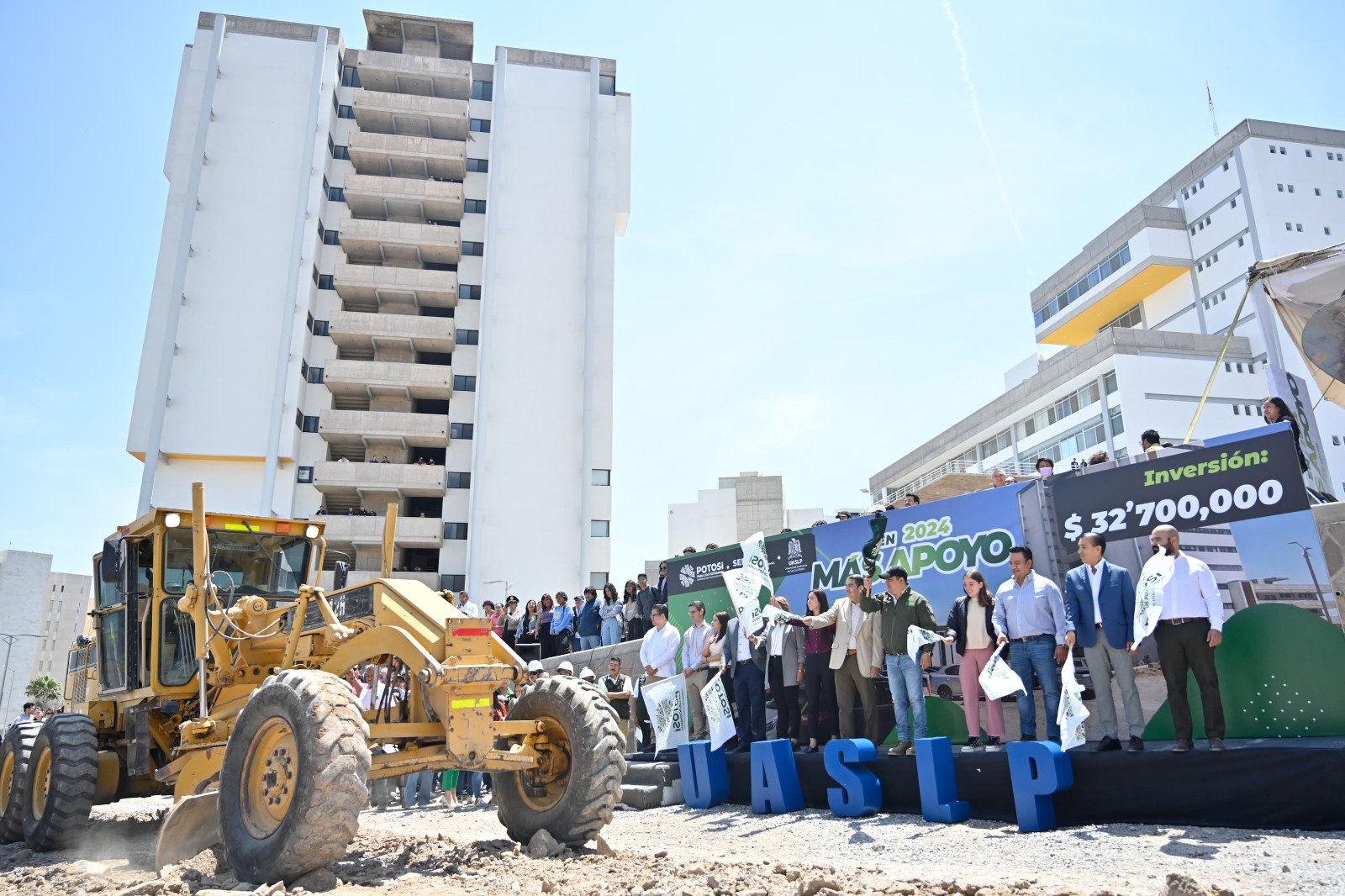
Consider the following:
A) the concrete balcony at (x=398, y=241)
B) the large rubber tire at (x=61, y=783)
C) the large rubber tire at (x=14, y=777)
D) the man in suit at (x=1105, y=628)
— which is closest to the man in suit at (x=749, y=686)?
the man in suit at (x=1105, y=628)

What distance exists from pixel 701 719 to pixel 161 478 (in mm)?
38693

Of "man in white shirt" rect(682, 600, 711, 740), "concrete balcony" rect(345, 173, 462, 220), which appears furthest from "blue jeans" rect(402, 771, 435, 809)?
"concrete balcony" rect(345, 173, 462, 220)

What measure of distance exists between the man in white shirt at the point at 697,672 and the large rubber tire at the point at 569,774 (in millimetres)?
3986

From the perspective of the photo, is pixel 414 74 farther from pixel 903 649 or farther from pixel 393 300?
pixel 903 649

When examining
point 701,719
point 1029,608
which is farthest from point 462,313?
point 1029,608

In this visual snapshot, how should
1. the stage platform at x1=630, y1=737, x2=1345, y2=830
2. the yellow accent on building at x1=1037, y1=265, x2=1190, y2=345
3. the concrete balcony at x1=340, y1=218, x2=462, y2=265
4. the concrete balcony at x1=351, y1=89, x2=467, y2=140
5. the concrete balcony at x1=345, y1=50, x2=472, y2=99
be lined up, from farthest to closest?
the yellow accent on building at x1=1037, y1=265, x2=1190, y2=345, the concrete balcony at x1=345, y1=50, x2=472, y2=99, the concrete balcony at x1=351, y1=89, x2=467, y2=140, the concrete balcony at x1=340, y1=218, x2=462, y2=265, the stage platform at x1=630, y1=737, x2=1345, y2=830

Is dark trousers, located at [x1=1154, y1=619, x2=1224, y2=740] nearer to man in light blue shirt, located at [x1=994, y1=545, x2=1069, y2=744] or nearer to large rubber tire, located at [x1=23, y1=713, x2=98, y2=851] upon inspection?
man in light blue shirt, located at [x1=994, y1=545, x2=1069, y2=744]

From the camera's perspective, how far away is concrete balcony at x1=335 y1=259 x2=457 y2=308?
44.9 metres

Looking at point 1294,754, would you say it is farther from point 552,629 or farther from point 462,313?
point 462,313

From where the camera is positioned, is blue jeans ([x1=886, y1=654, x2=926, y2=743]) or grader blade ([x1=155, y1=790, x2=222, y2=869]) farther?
blue jeans ([x1=886, y1=654, x2=926, y2=743])

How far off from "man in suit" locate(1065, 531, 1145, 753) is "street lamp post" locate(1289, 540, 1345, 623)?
119 centimetres

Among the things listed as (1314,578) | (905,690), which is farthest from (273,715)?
(1314,578)

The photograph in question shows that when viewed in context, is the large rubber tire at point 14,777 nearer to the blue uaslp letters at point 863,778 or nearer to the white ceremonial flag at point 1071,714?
the blue uaslp letters at point 863,778

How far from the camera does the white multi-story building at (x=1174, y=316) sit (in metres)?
46.2
